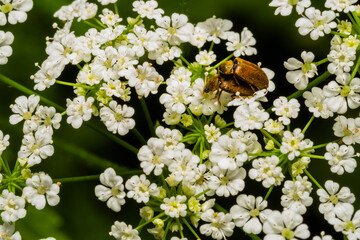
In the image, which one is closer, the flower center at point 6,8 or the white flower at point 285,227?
the white flower at point 285,227

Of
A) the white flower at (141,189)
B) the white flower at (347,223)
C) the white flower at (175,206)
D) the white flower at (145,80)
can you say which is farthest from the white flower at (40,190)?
the white flower at (347,223)

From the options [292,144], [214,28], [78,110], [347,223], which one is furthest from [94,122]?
[347,223]

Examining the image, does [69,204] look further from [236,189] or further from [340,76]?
[340,76]

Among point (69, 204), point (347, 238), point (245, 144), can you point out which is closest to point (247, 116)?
point (245, 144)

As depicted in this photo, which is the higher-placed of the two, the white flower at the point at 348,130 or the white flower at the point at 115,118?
the white flower at the point at 115,118

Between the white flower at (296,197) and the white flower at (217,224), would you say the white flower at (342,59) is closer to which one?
the white flower at (296,197)

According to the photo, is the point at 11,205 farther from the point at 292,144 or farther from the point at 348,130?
the point at 348,130

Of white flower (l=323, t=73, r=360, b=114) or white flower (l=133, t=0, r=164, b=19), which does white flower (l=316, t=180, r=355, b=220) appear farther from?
white flower (l=133, t=0, r=164, b=19)
